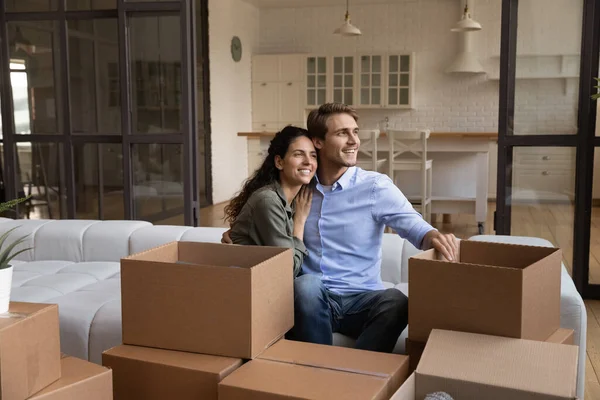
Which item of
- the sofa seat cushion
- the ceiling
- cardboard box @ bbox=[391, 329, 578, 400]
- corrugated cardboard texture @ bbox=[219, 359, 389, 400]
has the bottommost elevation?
the sofa seat cushion

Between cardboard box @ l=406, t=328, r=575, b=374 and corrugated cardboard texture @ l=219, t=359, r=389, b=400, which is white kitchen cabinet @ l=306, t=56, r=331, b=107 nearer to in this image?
cardboard box @ l=406, t=328, r=575, b=374

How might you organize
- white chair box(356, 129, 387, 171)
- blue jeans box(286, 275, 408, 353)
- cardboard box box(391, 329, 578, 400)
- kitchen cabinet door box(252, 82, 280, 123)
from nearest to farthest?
cardboard box box(391, 329, 578, 400)
blue jeans box(286, 275, 408, 353)
white chair box(356, 129, 387, 171)
kitchen cabinet door box(252, 82, 280, 123)

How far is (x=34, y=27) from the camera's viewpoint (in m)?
4.93

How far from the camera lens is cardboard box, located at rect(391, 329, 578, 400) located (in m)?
1.36

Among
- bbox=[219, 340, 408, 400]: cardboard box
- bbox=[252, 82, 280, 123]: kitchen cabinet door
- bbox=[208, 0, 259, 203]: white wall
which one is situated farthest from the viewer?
bbox=[252, 82, 280, 123]: kitchen cabinet door

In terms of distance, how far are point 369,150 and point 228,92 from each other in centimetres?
309

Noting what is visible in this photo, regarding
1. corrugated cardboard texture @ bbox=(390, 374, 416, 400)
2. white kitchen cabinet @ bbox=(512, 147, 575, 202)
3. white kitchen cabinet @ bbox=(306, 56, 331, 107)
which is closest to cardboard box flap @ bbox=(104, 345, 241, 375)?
corrugated cardboard texture @ bbox=(390, 374, 416, 400)

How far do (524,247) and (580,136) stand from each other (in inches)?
92.3

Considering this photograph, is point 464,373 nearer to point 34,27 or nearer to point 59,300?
point 59,300

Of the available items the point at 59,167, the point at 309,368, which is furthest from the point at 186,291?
the point at 59,167

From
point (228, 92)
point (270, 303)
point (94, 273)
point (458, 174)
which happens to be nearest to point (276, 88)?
point (228, 92)

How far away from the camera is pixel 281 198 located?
217 centimetres

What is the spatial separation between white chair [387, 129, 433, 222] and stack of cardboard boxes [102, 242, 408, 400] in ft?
14.3

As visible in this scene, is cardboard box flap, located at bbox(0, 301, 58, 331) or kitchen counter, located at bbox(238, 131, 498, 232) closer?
cardboard box flap, located at bbox(0, 301, 58, 331)
